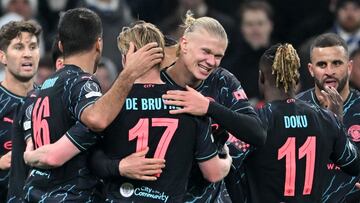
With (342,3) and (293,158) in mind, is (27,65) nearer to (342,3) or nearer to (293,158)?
(293,158)

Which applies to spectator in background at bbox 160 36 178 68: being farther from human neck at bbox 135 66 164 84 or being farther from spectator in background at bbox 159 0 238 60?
spectator in background at bbox 159 0 238 60

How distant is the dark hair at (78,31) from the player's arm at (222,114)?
0.79 metres

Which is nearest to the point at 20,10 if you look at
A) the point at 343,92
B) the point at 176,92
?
the point at 343,92

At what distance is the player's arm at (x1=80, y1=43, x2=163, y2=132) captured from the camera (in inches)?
308

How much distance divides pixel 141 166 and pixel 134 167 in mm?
53

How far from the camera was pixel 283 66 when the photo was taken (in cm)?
869

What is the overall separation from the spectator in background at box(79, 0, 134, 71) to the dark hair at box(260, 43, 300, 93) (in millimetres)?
6444

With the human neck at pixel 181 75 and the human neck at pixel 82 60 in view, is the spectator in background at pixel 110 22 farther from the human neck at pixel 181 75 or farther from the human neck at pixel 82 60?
the human neck at pixel 82 60

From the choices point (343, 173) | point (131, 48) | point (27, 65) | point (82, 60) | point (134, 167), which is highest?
point (131, 48)

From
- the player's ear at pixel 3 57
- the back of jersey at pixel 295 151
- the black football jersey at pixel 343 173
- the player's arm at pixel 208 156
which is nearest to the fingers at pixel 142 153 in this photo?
the player's arm at pixel 208 156

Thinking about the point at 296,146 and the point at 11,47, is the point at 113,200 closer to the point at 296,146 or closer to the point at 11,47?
the point at 296,146

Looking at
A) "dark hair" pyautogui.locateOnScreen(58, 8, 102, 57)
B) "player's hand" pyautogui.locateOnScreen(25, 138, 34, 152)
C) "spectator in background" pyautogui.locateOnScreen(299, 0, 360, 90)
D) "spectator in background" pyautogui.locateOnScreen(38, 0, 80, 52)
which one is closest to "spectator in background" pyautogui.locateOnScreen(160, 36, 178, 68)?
"dark hair" pyautogui.locateOnScreen(58, 8, 102, 57)

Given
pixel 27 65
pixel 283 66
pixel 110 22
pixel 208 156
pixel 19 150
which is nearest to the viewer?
pixel 208 156

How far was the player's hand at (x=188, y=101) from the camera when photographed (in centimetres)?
800
